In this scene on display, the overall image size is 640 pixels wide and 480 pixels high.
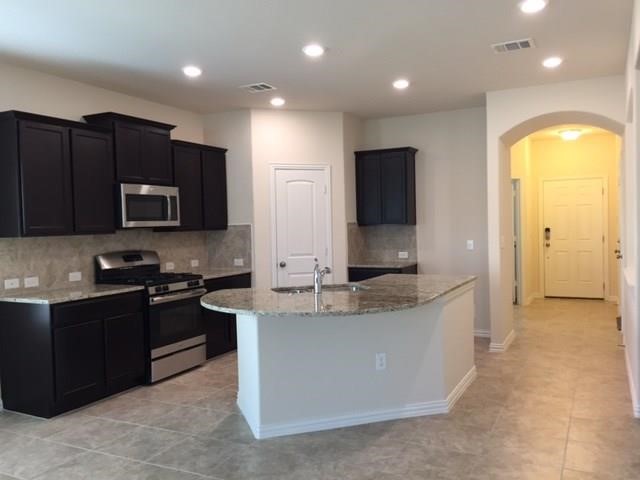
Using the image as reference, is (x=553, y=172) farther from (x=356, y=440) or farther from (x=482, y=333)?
(x=356, y=440)

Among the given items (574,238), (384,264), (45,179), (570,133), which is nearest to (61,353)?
(45,179)

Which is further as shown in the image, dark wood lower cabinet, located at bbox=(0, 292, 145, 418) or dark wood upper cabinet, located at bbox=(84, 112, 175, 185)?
dark wood upper cabinet, located at bbox=(84, 112, 175, 185)

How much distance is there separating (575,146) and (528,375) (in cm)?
570

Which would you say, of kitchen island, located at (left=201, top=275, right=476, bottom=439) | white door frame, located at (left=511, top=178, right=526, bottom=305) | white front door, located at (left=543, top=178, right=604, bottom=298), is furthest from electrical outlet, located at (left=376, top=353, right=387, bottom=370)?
white front door, located at (left=543, top=178, right=604, bottom=298)

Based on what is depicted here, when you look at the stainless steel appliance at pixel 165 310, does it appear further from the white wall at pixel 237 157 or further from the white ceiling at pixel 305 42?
the white ceiling at pixel 305 42

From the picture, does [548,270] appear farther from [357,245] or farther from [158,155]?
[158,155]

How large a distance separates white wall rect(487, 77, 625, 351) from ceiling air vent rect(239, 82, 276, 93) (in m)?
2.33

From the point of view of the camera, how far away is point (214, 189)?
5.92 m

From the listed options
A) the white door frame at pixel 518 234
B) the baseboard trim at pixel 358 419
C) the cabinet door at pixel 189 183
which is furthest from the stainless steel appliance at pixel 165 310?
the white door frame at pixel 518 234

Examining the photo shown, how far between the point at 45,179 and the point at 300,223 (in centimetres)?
284

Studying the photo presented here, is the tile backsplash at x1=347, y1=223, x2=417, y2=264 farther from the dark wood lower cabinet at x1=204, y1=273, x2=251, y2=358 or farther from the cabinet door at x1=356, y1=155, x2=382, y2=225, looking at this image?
the dark wood lower cabinet at x1=204, y1=273, x2=251, y2=358

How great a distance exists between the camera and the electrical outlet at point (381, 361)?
11.8 feet

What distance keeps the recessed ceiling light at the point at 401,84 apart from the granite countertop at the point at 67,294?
10.1 feet

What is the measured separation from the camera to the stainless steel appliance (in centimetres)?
458
